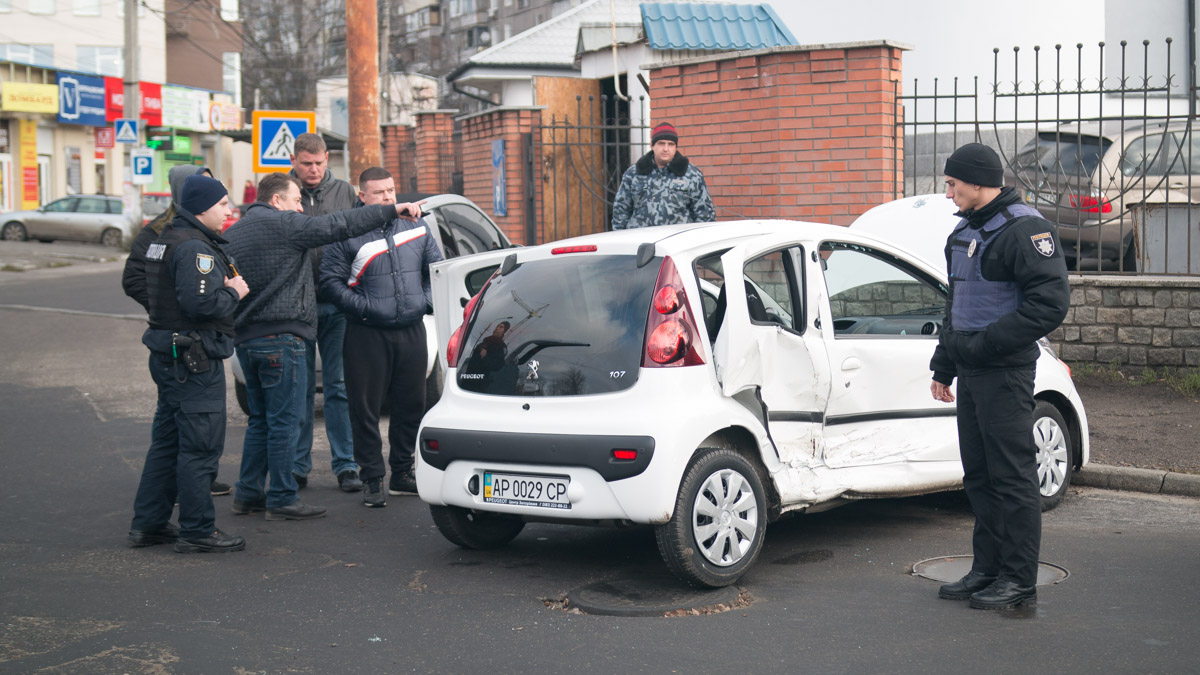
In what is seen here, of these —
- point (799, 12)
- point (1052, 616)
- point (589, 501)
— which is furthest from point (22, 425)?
point (799, 12)

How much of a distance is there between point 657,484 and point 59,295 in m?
18.5

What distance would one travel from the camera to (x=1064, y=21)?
1523cm

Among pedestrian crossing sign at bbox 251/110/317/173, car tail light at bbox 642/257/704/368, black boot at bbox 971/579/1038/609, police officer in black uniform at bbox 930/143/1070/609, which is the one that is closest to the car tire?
pedestrian crossing sign at bbox 251/110/317/173

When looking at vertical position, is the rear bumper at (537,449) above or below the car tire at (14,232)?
below

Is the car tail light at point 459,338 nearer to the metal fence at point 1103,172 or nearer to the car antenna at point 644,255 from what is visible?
the car antenna at point 644,255

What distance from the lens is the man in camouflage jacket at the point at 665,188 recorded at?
9.19 metres

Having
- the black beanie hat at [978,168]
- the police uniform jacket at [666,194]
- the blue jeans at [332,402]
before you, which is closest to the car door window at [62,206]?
the police uniform jacket at [666,194]

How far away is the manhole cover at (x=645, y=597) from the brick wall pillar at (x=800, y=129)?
5.97 meters

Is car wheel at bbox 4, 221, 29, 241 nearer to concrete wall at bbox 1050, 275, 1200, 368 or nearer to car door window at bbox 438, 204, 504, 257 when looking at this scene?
car door window at bbox 438, 204, 504, 257

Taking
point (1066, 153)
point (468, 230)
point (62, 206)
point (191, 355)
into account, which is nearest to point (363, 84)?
point (468, 230)

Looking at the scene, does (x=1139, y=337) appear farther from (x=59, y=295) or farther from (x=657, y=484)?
(x=59, y=295)

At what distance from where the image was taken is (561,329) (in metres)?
5.42

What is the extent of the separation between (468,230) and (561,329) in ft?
15.0

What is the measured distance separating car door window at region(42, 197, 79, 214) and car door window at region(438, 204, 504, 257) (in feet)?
94.8
